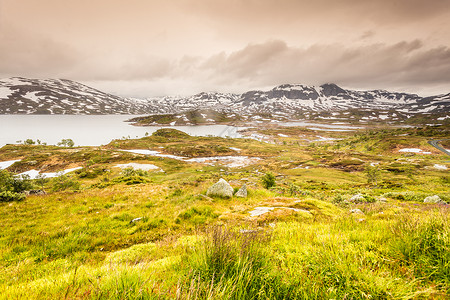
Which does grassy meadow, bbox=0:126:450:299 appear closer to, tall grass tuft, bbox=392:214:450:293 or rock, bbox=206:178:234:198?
tall grass tuft, bbox=392:214:450:293

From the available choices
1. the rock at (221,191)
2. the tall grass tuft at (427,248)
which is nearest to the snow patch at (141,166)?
the rock at (221,191)

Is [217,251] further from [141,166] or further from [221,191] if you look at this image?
[141,166]

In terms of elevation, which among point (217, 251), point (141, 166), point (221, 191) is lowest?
point (141, 166)

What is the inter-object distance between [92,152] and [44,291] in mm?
101925

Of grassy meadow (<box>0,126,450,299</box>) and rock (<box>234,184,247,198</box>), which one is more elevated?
grassy meadow (<box>0,126,450,299</box>)

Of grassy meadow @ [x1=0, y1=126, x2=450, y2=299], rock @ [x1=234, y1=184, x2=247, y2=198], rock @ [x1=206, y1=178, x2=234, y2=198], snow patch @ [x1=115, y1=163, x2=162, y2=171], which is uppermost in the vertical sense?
grassy meadow @ [x1=0, y1=126, x2=450, y2=299]

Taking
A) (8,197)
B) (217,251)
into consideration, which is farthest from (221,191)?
(8,197)

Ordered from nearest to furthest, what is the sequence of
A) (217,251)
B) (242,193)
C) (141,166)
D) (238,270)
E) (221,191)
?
(238,270)
(217,251)
(221,191)
(242,193)
(141,166)

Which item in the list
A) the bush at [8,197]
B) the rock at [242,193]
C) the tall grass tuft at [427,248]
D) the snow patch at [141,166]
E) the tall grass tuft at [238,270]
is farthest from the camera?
the snow patch at [141,166]

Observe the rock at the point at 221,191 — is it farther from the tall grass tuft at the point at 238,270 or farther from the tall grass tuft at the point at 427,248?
the tall grass tuft at the point at 427,248

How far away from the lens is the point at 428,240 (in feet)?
9.58

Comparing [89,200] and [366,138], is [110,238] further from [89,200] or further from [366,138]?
[366,138]

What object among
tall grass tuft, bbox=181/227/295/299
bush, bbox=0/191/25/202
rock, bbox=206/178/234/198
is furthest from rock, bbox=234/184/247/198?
bush, bbox=0/191/25/202

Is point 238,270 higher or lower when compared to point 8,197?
higher
